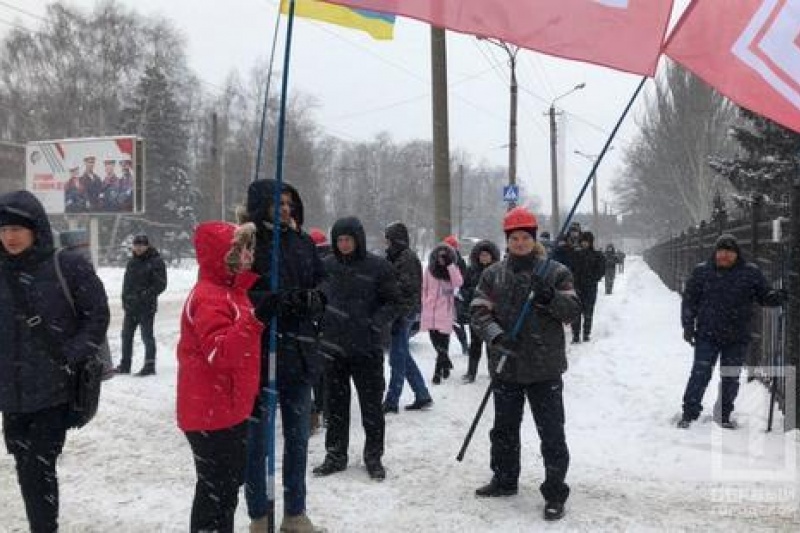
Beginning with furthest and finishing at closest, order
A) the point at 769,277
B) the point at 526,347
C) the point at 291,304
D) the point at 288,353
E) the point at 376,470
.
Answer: the point at 769,277
the point at 376,470
the point at 526,347
the point at 288,353
the point at 291,304

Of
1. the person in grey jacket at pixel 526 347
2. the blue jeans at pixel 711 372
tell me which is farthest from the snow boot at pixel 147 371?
the blue jeans at pixel 711 372

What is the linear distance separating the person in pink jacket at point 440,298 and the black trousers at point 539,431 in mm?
3754

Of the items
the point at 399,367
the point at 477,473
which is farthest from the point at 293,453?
the point at 399,367

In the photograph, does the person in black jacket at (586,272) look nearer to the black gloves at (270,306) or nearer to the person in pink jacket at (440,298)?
the person in pink jacket at (440,298)

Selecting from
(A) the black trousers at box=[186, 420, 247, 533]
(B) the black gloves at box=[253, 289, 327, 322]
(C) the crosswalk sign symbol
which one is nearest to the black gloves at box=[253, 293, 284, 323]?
(B) the black gloves at box=[253, 289, 327, 322]

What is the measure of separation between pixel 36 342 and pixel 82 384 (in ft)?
1.00

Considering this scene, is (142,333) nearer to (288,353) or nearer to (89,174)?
(288,353)

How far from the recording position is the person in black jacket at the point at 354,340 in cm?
544

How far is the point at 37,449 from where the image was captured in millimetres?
3805

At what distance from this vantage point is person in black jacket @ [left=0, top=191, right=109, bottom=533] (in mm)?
3766

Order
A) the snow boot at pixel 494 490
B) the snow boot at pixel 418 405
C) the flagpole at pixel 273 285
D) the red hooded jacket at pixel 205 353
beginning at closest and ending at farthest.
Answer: the red hooded jacket at pixel 205 353
the flagpole at pixel 273 285
the snow boot at pixel 494 490
the snow boot at pixel 418 405

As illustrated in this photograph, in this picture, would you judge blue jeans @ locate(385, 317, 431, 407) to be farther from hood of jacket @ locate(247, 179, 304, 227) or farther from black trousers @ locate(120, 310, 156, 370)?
black trousers @ locate(120, 310, 156, 370)

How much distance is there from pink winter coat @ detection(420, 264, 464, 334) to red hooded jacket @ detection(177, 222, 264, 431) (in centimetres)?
536

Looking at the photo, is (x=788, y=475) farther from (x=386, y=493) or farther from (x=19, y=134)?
(x=19, y=134)
